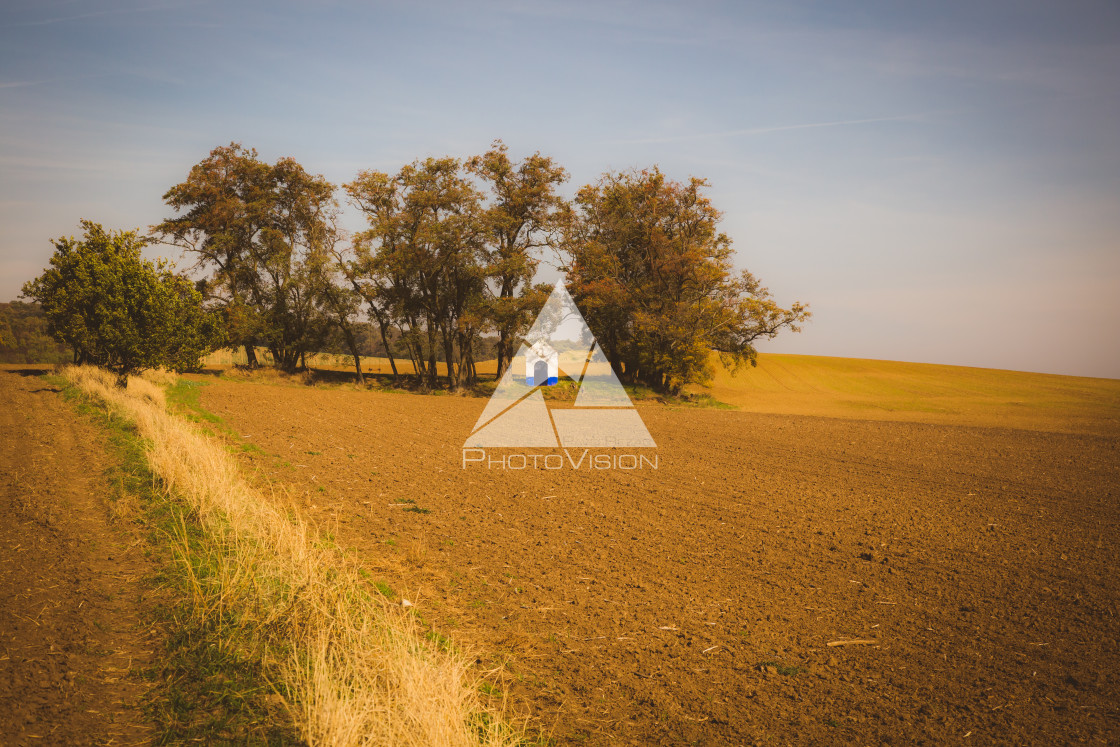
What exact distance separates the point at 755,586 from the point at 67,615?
24.1 feet

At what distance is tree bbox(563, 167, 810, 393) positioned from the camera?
107 feet

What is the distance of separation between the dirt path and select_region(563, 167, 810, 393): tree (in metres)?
27.0

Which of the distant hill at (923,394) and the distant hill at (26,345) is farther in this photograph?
the distant hill at (26,345)

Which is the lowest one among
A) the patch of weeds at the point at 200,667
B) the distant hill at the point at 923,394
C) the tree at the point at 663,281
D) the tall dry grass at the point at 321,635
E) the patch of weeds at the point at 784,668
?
the patch of weeds at the point at 784,668

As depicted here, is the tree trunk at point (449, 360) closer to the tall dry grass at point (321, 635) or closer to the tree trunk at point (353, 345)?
the tree trunk at point (353, 345)

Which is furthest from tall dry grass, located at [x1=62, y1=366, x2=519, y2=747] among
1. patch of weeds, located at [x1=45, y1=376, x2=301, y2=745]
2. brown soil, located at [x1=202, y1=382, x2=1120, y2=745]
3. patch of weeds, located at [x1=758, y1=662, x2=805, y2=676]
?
patch of weeds, located at [x1=758, y1=662, x2=805, y2=676]

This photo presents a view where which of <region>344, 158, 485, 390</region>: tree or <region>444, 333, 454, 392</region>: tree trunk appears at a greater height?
<region>344, 158, 485, 390</region>: tree

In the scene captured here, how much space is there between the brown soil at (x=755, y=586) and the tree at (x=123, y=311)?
336 inches

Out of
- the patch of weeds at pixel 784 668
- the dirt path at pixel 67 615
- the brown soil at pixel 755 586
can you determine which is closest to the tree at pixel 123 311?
the brown soil at pixel 755 586

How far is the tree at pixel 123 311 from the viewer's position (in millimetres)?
18859

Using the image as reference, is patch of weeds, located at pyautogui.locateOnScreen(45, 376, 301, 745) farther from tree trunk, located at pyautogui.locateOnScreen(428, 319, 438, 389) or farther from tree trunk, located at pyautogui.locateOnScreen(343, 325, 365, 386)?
tree trunk, located at pyautogui.locateOnScreen(343, 325, 365, 386)

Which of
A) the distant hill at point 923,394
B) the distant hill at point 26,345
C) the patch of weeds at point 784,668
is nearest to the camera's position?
the patch of weeds at point 784,668

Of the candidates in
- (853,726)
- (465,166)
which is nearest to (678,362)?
(465,166)

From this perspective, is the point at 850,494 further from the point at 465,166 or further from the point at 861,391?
the point at 861,391
